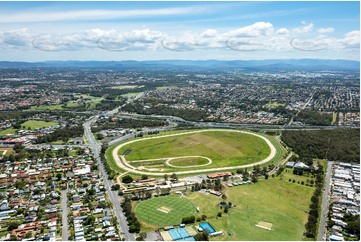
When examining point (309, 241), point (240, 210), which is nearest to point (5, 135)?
point (240, 210)

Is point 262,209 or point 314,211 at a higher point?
point 314,211

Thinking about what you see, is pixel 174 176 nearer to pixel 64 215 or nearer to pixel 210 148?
pixel 64 215

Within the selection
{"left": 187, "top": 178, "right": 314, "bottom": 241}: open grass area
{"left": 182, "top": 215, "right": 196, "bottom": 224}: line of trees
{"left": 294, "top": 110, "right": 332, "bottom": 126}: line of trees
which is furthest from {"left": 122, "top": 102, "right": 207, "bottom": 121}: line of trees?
{"left": 182, "top": 215, "right": 196, "bottom": 224}: line of trees

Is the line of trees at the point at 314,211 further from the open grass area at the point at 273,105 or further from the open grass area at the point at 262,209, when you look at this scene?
the open grass area at the point at 273,105

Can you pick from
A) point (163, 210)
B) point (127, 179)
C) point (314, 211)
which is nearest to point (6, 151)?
point (127, 179)

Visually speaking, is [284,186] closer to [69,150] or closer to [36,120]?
[69,150]

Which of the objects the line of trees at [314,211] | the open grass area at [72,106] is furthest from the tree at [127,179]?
the open grass area at [72,106]
